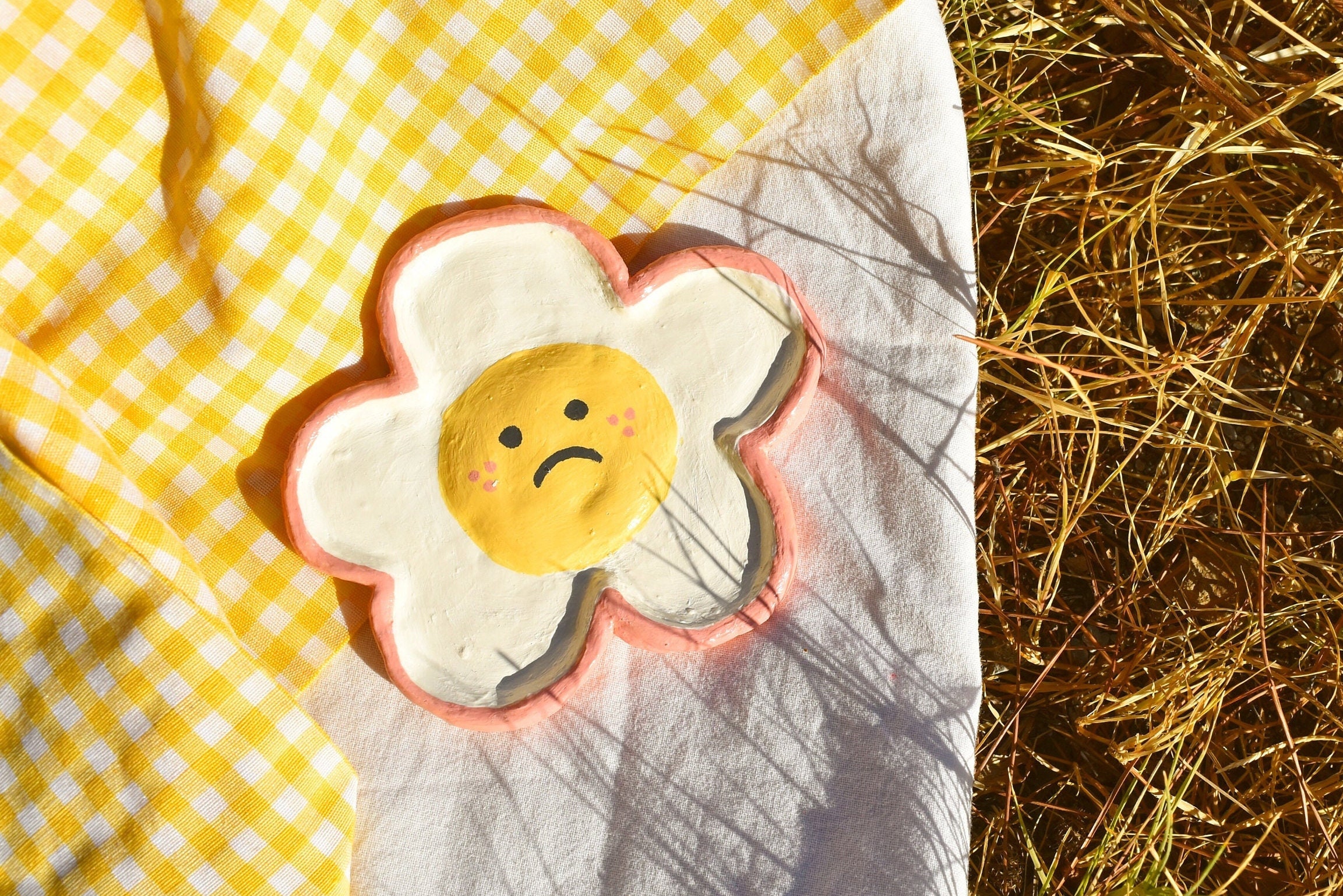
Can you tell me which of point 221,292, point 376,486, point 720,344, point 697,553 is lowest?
point 697,553

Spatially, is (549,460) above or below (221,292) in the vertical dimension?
below

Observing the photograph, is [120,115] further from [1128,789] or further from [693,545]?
[1128,789]

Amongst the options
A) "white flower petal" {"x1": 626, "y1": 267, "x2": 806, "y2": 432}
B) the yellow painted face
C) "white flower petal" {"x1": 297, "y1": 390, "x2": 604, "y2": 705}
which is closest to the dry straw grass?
"white flower petal" {"x1": 626, "y1": 267, "x2": 806, "y2": 432}

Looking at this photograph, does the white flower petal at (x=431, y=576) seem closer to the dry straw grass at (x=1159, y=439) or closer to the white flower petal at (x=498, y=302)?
the white flower petal at (x=498, y=302)

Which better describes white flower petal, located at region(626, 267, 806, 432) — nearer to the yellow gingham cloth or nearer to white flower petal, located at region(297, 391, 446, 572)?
the yellow gingham cloth

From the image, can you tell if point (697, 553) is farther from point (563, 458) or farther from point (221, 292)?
point (221, 292)

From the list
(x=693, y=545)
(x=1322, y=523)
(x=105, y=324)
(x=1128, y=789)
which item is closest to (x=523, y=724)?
(x=693, y=545)

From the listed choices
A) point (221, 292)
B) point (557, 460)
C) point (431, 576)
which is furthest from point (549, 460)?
point (221, 292)
